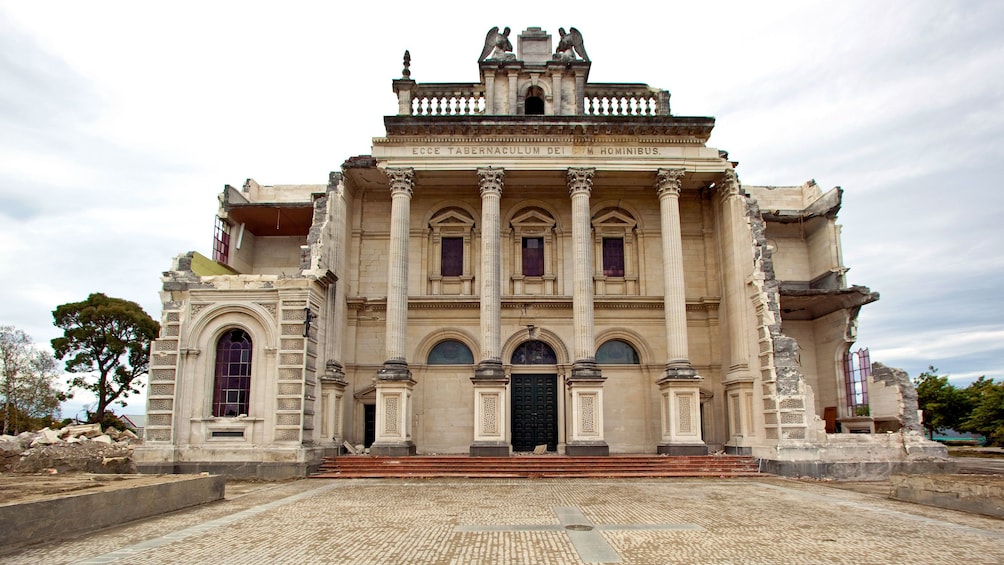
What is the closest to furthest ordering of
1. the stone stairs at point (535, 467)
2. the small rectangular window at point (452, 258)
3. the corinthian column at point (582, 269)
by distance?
the stone stairs at point (535, 467)
the corinthian column at point (582, 269)
the small rectangular window at point (452, 258)

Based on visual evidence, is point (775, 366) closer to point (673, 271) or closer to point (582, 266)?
point (673, 271)

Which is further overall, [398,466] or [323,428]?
[323,428]

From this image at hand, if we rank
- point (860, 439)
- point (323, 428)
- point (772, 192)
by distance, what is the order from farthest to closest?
point (772, 192)
point (323, 428)
point (860, 439)

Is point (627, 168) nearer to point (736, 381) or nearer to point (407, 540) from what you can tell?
point (736, 381)

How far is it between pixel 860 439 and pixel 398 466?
1438cm

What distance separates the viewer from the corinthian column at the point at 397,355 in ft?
72.3

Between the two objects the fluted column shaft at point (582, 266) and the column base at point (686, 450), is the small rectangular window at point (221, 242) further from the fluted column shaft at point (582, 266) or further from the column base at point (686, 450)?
the column base at point (686, 450)

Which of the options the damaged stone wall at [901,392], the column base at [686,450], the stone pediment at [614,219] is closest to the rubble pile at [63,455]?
the column base at [686,450]

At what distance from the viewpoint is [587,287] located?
23703 mm

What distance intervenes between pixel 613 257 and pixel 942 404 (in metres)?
31.5

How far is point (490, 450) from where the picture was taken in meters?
21.7

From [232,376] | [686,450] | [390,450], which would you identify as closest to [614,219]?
[686,450]

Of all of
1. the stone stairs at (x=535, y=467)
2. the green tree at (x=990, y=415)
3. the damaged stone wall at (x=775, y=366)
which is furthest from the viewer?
the green tree at (x=990, y=415)

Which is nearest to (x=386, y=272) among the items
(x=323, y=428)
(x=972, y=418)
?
(x=323, y=428)
